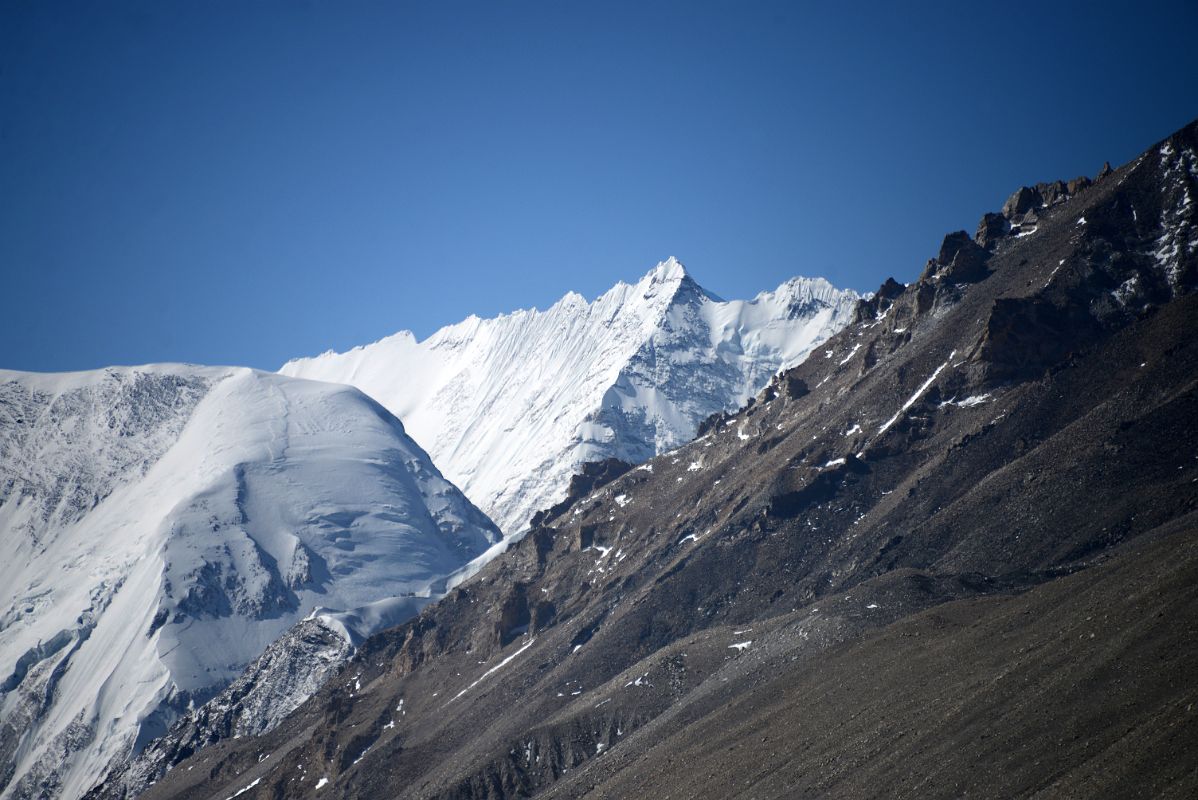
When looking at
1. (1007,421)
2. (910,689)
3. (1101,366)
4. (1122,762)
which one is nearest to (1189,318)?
(1101,366)

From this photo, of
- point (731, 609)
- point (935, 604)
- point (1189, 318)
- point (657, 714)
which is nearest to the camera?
point (935, 604)

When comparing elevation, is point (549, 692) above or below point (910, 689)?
above

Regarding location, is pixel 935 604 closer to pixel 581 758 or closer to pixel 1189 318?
pixel 581 758

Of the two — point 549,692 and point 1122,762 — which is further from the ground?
point 549,692

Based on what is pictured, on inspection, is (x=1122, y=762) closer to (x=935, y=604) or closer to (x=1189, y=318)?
(x=935, y=604)

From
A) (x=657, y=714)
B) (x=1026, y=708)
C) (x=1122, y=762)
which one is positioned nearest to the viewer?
(x=1122, y=762)

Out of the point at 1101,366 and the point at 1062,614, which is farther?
the point at 1101,366

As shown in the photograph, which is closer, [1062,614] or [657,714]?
[1062,614]

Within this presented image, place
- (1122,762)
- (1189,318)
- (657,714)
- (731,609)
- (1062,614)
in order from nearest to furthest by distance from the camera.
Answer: (1122,762) < (1062,614) < (657,714) < (1189,318) < (731,609)

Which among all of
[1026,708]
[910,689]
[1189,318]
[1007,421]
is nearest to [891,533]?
[1007,421]

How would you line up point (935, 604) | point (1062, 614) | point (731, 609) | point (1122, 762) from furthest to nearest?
point (731, 609) < point (935, 604) < point (1062, 614) < point (1122, 762)
